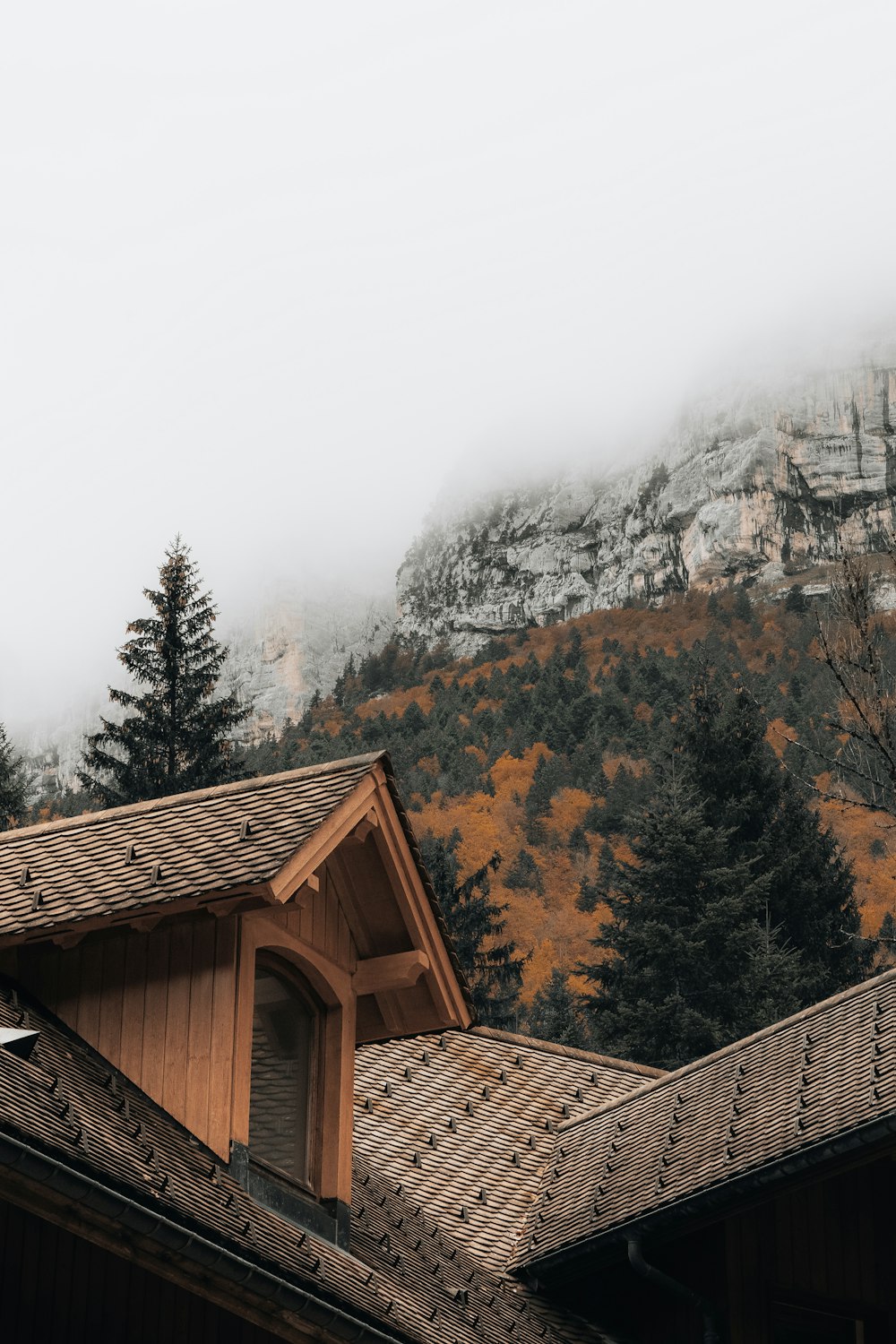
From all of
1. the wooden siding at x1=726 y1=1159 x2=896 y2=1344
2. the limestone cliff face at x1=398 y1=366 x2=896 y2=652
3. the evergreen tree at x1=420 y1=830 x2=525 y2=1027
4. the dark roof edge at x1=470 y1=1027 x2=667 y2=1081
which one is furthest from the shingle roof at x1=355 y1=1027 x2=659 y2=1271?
the limestone cliff face at x1=398 y1=366 x2=896 y2=652

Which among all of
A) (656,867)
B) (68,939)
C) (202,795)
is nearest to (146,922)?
(68,939)

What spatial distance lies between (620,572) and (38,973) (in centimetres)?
16746

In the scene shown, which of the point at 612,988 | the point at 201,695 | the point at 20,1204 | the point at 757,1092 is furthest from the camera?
the point at 201,695

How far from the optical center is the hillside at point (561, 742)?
211 ft

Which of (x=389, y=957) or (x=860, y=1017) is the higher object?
(x=389, y=957)

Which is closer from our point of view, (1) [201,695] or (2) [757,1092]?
(2) [757,1092]

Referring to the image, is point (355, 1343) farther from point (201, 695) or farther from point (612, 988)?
point (201, 695)

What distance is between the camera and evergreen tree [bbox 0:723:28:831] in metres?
47.6

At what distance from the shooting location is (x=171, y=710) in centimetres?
4744

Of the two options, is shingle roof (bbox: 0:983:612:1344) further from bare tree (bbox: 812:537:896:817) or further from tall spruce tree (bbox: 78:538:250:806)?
tall spruce tree (bbox: 78:538:250:806)

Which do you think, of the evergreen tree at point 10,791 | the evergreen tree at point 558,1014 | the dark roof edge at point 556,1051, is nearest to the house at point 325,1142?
the dark roof edge at point 556,1051

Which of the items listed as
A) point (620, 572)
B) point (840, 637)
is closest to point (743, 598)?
point (620, 572)

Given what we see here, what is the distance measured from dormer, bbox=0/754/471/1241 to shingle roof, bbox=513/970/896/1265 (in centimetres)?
185

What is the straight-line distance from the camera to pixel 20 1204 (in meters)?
6.30
